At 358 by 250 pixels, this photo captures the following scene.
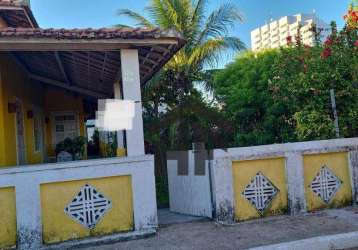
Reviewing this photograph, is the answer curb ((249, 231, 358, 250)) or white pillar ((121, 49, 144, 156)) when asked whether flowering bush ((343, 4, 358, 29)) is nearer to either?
curb ((249, 231, 358, 250))

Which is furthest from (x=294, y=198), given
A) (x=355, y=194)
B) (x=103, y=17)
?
(x=103, y=17)

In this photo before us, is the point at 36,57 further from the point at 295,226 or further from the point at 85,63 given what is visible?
the point at 295,226

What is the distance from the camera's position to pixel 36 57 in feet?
32.1

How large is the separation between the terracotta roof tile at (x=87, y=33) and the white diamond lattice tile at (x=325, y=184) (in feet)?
12.8

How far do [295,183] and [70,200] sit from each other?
13.5 ft

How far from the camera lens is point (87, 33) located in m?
6.51

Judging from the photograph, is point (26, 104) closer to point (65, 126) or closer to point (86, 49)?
point (65, 126)

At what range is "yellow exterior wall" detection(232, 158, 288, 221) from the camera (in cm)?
736

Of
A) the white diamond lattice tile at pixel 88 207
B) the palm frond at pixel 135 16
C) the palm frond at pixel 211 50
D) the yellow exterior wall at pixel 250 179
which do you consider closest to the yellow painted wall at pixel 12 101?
the white diamond lattice tile at pixel 88 207

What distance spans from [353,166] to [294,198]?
1.55m

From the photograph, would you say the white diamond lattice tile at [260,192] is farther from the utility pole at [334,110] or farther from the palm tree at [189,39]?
the palm tree at [189,39]

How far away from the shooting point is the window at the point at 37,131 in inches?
493

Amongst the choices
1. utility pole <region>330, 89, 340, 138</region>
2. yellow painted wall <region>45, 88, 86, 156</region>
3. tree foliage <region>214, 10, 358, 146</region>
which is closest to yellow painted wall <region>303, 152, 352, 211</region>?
utility pole <region>330, 89, 340, 138</region>

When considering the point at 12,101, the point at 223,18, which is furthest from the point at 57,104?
the point at 223,18
